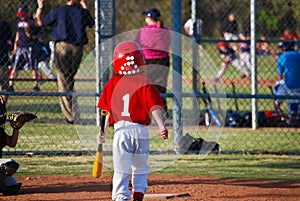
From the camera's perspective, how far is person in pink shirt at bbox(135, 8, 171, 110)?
1215 centimetres

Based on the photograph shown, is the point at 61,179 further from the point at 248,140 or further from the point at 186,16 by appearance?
the point at 186,16

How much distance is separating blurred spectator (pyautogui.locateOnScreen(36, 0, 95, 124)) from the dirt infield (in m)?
3.72

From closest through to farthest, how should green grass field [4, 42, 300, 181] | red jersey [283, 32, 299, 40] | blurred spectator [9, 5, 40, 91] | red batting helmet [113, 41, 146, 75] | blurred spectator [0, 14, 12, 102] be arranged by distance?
red batting helmet [113, 41, 146, 75] → green grass field [4, 42, 300, 181] → blurred spectator [0, 14, 12, 102] → blurred spectator [9, 5, 40, 91] → red jersey [283, 32, 299, 40]

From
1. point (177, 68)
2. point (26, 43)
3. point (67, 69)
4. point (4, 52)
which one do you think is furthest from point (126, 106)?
point (26, 43)

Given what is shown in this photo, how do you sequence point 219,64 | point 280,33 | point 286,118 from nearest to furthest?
point 286,118 → point 219,64 → point 280,33

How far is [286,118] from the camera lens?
1295cm

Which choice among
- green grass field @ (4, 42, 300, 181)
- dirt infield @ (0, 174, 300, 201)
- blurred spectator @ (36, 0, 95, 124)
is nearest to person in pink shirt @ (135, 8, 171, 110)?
green grass field @ (4, 42, 300, 181)

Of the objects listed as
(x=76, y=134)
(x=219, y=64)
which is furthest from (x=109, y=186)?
(x=219, y=64)

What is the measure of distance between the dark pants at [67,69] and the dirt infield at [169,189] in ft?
12.3

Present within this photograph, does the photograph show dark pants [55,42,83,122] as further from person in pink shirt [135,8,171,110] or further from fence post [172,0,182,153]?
fence post [172,0,182,153]

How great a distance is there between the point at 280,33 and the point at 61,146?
2263cm

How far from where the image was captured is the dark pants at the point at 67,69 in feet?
39.6

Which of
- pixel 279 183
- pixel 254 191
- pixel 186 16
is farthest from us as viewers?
pixel 186 16

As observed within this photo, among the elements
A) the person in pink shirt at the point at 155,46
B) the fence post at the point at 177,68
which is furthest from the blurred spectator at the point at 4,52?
the fence post at the point at 177,68
